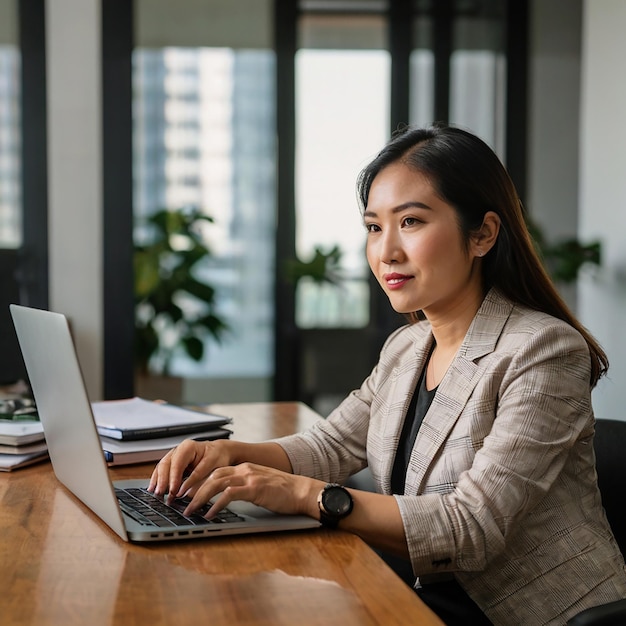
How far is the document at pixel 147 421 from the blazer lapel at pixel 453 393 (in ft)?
1.60

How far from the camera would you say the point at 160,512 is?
1.25m

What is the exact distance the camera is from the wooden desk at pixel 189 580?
90 centimetres

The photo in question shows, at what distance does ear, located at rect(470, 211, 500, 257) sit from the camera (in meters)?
1.53

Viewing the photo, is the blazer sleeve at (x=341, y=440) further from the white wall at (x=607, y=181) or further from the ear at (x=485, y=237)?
the white wall at (x=607, y=181)

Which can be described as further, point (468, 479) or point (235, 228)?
point (235, 228)

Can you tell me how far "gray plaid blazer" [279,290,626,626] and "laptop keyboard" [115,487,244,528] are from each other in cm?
26

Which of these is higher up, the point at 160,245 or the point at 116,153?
the point at 116,153

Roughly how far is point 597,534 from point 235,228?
385 centimetres

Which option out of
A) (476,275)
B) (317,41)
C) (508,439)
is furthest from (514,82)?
(508,439)

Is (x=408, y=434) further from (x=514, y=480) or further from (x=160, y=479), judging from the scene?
(x=160, y=479)

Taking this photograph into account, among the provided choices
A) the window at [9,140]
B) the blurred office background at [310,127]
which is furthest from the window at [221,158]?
the window at [9,140]

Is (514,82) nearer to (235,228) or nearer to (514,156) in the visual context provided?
(514,156)

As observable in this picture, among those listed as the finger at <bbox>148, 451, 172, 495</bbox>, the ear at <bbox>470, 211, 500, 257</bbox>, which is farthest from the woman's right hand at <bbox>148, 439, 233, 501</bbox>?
the ear at <bbox>470, 211, 500, 257</bbox>

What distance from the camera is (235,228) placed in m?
5.04
